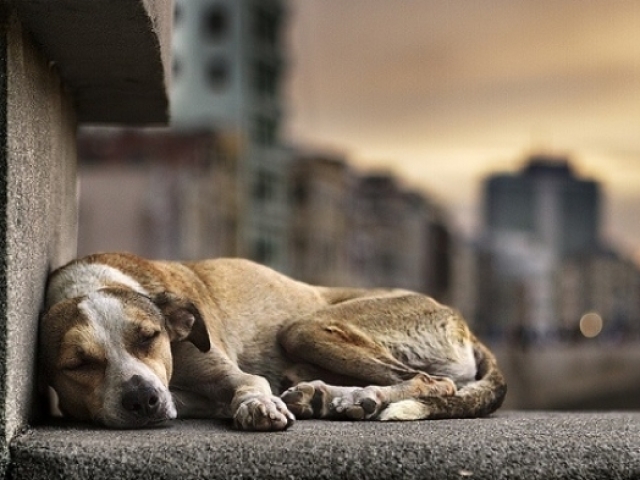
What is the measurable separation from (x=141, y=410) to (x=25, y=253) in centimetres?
64

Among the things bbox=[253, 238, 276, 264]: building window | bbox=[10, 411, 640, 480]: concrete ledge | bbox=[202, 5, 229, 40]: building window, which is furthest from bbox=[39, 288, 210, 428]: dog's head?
bbox=[202, 5, 229, 40]: building window

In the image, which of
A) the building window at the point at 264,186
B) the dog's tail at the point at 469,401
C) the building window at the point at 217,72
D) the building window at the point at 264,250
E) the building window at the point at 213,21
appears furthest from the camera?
the building window at the point at 213,21

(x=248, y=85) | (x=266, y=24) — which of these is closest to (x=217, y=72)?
(x=248, y=85)

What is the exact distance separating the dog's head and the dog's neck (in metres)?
0.14

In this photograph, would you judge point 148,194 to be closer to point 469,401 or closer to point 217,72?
point 217,72

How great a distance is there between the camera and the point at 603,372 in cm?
4428

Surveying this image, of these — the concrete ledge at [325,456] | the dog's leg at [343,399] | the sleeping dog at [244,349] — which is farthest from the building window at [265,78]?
the concrete ledge at [325,456]

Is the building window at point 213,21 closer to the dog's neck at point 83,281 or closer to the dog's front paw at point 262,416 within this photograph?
the dog's neck at point 83,281

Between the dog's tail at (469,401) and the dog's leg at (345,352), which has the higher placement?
the dog's leg at (345,352)

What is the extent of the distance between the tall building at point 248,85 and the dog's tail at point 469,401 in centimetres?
6156

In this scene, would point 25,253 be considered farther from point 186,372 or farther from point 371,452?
point 371,452

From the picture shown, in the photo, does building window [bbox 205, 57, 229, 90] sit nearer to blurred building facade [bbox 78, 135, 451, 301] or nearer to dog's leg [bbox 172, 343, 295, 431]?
blurred building facade [bbox 78, 135, 451, 301]

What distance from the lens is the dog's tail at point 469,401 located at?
475 cm

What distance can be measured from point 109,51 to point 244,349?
1347 millimetres
